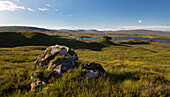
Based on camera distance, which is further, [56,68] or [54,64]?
[54,64]

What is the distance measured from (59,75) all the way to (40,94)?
150cm

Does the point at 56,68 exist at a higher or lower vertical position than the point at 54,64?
lower

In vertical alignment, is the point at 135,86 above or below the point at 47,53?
below

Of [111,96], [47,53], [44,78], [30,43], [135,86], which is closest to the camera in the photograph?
[111,96]

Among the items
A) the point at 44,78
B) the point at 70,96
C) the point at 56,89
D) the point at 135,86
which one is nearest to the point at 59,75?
the point at 44,78

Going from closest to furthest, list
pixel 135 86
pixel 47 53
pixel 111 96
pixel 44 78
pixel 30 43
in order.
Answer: pixel 111 96
pixel 135 86
pixel 44 78
pixel 47 53
pixel 30 43

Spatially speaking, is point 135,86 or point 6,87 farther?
point 6,87

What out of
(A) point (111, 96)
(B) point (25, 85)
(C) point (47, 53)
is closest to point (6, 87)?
(B) point (25, 85)

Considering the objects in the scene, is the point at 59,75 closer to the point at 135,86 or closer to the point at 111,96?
the point at 111,96

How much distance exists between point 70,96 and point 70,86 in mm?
471

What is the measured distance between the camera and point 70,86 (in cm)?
386

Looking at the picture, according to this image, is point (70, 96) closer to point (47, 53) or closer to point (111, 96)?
point (111, 96)

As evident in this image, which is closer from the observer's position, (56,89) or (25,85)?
(56,89)

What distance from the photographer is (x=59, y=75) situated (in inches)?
195
